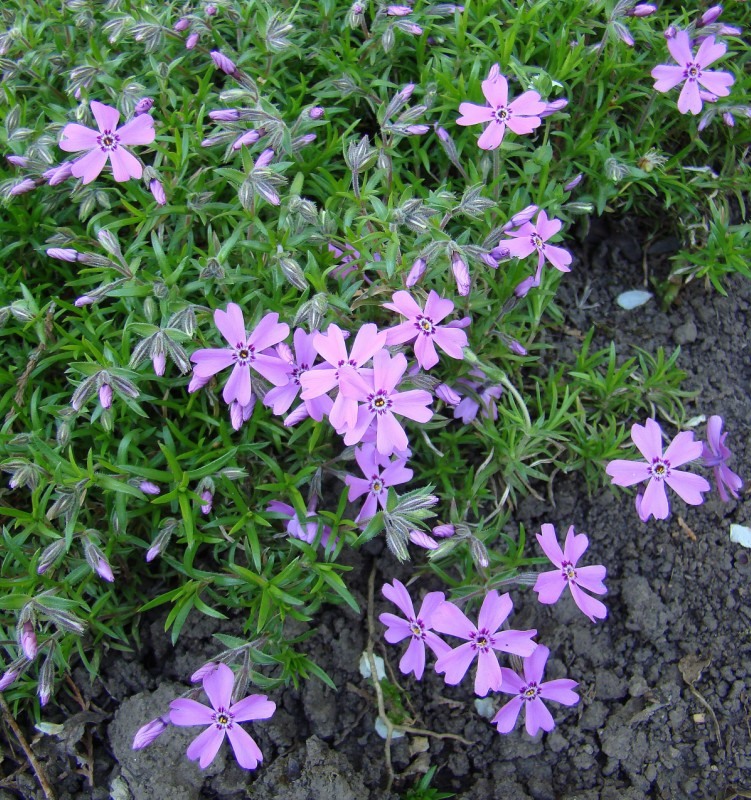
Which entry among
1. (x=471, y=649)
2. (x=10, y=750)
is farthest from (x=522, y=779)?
(x=10, y=750)

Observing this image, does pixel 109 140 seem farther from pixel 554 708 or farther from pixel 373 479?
pixel 554 708

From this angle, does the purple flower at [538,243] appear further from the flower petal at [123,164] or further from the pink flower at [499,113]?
the flower petal at [123,164]

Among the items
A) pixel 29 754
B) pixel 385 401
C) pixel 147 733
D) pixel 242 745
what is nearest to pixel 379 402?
pixel 385 401

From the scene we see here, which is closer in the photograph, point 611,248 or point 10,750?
point 10,750

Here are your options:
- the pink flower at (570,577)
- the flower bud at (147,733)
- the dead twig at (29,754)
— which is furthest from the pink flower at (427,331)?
the dead twig at (29,754)

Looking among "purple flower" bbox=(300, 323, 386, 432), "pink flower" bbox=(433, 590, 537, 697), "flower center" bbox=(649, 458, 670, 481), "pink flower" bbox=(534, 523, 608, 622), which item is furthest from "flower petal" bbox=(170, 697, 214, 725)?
"flower center" bbox=(649, 458, 670, 481)

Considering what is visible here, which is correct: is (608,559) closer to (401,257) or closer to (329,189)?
(401,257)
